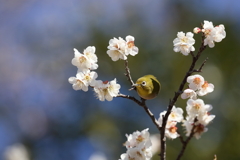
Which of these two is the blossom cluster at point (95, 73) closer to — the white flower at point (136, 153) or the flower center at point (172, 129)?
the white flower at point (136, 153)

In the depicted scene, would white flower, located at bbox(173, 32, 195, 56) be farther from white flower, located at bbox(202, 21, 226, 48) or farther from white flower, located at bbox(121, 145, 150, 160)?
white flower, located at bbox(121, 145, 150, 160)

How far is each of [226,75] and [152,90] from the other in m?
2.58

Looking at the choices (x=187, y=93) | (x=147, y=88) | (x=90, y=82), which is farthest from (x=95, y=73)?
(x=187, y=93)

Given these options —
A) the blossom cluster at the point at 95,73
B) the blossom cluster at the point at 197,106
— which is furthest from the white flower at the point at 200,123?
the blossom cluster at the point at 95,73

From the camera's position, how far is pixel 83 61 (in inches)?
33.3

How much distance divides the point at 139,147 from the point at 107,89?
0.19 m

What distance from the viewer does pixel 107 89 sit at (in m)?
0.81

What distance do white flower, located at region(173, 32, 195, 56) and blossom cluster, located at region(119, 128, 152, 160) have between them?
0.25m

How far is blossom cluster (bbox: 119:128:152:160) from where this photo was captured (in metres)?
0.86

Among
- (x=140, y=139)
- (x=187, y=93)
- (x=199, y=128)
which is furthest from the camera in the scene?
(x=199, y=128)

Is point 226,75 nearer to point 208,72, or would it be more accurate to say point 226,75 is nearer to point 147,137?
point 208,72

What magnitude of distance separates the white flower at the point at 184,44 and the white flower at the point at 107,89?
0.65 ft

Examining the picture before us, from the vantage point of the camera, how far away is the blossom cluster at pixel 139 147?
2.81ft

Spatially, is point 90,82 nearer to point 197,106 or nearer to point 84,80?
point 84,80
